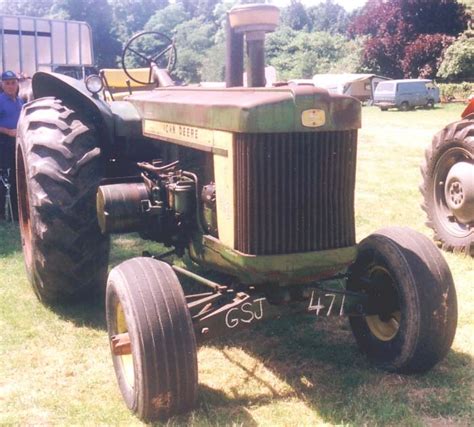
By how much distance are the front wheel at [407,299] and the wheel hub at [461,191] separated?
244cm

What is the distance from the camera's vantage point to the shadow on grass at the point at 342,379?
3330mm

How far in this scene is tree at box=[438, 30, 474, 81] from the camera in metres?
32.2

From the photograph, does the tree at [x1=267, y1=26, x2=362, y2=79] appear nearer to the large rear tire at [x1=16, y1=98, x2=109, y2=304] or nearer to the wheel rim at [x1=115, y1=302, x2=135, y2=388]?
the large rear tire at [x1=16, y1=98, x2=109, y2=304]

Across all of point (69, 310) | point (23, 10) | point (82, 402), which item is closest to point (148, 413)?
point (82, 402)

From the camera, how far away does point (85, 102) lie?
464 cm

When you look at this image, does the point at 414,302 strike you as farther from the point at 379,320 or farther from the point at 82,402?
the point at 82,402

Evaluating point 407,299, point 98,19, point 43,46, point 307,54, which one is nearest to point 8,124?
point 407,299

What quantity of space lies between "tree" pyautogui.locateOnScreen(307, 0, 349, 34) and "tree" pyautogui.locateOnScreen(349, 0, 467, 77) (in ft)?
192

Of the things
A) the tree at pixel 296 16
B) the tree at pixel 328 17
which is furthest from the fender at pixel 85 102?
the tree at pixel 296 16

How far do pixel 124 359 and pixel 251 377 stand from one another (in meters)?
0.73

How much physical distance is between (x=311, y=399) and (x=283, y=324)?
3.50ft

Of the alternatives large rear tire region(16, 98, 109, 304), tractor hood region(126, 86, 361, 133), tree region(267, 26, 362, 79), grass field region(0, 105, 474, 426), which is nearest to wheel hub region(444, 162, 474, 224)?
grass field region(0, 105, 474, 426)

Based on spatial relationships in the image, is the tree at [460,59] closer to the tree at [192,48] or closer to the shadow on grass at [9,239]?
the tree at [192,48]

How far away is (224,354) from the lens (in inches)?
160
